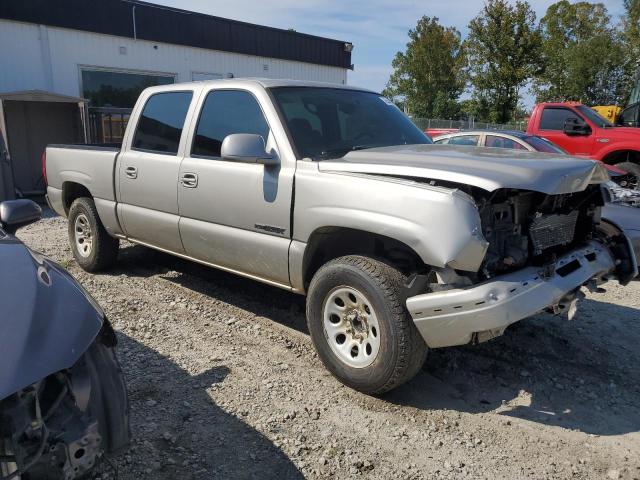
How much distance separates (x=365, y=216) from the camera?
10.7 feet

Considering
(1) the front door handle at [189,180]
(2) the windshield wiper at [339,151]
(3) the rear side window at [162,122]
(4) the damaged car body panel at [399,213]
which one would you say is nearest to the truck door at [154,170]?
(3) the rear side window at [162,122]

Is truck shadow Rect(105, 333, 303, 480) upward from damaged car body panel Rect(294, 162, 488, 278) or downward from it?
downward

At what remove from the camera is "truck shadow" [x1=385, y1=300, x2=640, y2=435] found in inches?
132

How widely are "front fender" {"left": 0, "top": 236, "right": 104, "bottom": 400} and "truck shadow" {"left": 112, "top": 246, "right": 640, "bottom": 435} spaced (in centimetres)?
200

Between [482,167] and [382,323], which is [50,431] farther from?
[482,167]

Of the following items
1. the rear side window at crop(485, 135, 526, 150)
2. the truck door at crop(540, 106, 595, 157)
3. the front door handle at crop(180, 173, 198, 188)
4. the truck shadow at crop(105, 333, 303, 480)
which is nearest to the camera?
the truck shadow at crop(105, 333, 303, 480)

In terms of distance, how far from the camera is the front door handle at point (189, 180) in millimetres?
4422

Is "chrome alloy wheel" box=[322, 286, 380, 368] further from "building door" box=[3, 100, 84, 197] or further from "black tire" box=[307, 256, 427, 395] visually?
"building door" box=[3, 100, 84, 197]

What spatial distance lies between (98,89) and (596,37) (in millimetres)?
33864

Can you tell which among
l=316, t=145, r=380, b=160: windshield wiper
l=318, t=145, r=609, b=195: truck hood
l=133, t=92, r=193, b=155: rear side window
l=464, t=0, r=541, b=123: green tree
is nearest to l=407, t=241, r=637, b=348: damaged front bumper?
l=318, t=145, r=609, b=195: truck hood

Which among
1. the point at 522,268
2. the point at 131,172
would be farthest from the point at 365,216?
the point at 131,172

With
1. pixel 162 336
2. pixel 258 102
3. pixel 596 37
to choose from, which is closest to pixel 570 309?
pixel 258 102

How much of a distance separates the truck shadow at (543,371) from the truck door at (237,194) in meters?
0.81

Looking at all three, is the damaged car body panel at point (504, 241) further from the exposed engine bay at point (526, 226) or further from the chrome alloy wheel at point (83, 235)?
the chrome alloy wheel at point (83, 235)
